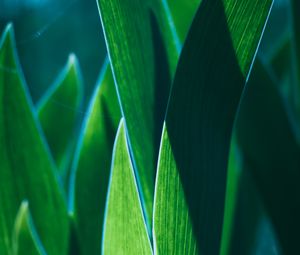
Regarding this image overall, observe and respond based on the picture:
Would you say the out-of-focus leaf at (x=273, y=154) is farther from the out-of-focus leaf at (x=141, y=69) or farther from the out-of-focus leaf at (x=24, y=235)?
the out-of-focus leaf at (x=24, y=235)

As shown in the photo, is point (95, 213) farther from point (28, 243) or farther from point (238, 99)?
point (238, 99)

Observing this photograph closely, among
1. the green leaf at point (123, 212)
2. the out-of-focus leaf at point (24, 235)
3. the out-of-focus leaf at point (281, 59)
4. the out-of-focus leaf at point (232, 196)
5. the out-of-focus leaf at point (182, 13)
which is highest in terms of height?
the out-of-focus leaf at point (182, 13)

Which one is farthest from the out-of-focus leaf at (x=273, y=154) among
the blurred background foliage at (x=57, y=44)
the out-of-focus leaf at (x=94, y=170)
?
the blurred background foliage at (x=57, y=44)

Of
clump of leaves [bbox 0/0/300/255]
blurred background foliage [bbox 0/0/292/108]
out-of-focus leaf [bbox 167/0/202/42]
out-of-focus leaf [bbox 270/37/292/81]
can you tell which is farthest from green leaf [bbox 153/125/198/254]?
blurred background foliage [bbox 0/0/292/108]

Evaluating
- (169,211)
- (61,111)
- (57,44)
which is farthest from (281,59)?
(57,44)

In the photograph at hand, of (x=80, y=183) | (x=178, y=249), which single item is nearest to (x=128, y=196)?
(x=178, y=249)

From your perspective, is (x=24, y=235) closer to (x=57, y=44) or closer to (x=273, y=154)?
(x=273, y=154)

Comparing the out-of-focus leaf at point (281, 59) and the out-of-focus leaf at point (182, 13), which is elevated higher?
the out-of-focus leaf at point (182, 13)
